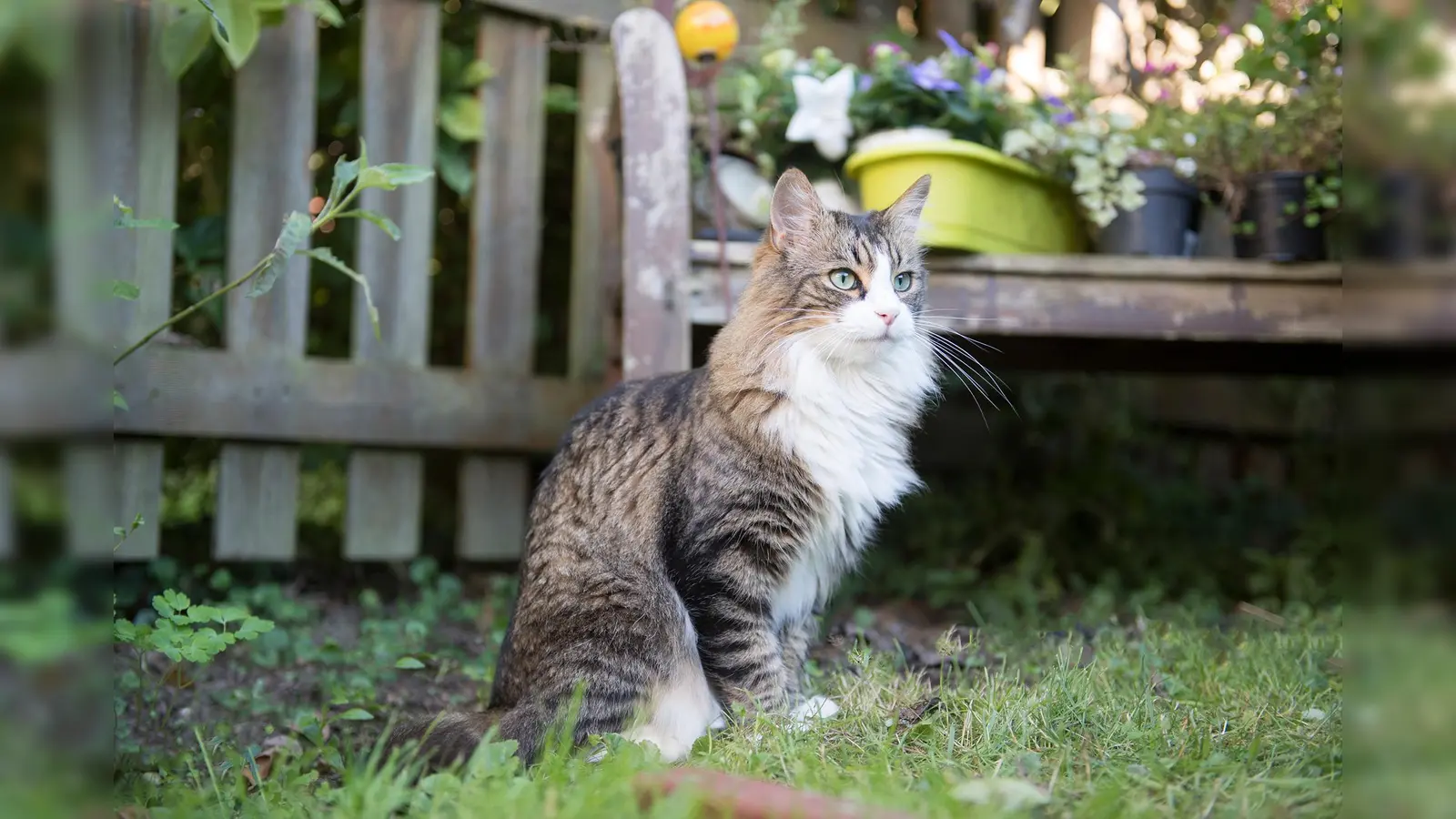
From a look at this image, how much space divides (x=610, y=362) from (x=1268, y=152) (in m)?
2.25

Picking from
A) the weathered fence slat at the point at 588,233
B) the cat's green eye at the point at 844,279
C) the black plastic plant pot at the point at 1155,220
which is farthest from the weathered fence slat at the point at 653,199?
the black plastic plant pot at the point at 1155,220

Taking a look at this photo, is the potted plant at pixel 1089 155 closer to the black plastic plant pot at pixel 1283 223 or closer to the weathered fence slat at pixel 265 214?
the black plastic plant pot at pixel 1283 223

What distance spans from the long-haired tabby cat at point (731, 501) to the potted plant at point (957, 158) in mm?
427

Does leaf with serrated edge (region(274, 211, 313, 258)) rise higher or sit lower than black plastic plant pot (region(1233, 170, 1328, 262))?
lower

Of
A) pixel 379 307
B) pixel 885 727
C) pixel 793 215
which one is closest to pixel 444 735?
pixel 885 727

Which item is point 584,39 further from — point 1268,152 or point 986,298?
point 1268,152

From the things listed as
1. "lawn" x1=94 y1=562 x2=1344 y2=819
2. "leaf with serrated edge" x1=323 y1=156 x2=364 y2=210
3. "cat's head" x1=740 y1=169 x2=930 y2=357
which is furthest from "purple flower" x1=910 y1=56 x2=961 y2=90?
"leaf with serrated edge" x1=323 y1=156 x2=364 y2=210

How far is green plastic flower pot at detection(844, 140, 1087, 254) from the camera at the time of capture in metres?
3.29

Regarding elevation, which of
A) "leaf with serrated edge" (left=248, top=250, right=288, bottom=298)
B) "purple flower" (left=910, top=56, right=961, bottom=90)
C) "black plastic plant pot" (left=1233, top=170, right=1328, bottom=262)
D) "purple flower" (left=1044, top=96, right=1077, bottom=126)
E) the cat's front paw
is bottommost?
the cat's front paw

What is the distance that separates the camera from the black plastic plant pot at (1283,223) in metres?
3.35

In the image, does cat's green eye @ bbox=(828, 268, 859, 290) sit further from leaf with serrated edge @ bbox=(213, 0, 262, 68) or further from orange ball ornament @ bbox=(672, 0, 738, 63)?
leaf with serrated edge @ bbox=(213, 0, 262, 68)

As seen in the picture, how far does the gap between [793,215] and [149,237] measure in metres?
2.12

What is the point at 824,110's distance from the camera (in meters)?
3.54

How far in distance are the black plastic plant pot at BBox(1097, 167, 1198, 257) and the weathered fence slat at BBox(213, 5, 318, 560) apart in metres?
2.76
